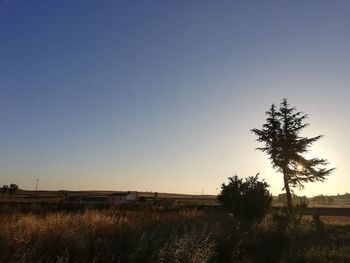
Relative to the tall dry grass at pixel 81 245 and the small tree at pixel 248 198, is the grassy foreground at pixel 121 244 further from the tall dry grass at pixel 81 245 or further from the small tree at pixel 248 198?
the small tree at pixel 248 198

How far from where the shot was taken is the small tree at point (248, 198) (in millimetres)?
21172

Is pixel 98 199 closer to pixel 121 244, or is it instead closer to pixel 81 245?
pixel 121 244

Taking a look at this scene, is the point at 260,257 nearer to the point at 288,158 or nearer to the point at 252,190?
the point at 252,190

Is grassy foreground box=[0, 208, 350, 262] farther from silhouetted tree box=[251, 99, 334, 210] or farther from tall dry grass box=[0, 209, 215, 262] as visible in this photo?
silhouetted tree box=[251, 99, 334, 210]

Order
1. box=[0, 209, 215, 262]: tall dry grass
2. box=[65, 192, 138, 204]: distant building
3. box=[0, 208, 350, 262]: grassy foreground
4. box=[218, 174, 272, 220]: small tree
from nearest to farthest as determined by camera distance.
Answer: box=[0, 209, 215, 262]: tall dry grass < box=[0, 208, 350, 262]: grassy foreground < box=[218, 174, 272, 220]: small tree < box=[65, 192, 138, 204]: distant building

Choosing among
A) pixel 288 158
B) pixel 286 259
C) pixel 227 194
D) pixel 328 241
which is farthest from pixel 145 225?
pixel 288 158

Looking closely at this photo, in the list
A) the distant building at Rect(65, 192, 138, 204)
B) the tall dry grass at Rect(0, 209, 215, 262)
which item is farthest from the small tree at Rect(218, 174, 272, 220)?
the distant building at Rect(65, 192, 138, 204)

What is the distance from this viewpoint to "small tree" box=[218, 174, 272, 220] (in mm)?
21172

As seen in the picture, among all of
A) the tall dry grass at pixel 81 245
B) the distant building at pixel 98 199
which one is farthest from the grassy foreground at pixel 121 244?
the distant building at pixel 98 199

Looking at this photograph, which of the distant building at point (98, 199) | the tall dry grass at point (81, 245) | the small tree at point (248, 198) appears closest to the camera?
the tall dry grass at point (81, 245)

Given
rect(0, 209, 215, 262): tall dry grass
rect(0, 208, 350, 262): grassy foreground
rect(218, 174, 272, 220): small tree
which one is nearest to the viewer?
rect(0, 209, 215, 262): tall dry grass

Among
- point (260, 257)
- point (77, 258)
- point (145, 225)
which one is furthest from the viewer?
point (145, 225)

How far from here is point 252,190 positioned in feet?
71.2

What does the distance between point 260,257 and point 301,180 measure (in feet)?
91.5
